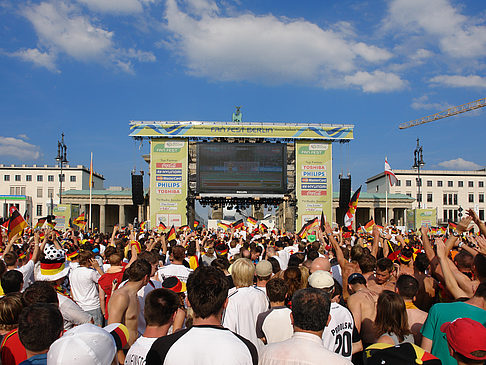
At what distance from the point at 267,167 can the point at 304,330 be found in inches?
1517

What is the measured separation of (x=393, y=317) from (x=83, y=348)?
279 cm

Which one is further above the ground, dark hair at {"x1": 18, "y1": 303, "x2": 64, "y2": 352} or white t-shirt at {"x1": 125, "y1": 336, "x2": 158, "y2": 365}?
dark hair at {"x1": 18, "y1": 303, "x2": 64, "y2": 352}

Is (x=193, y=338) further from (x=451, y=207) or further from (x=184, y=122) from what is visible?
(x=451, y=207)

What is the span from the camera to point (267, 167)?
41375 mm

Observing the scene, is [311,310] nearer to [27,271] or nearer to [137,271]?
[137,271]

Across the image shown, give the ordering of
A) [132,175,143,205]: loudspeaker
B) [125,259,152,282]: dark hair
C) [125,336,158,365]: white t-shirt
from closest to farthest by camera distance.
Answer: [125,336,158,365]: white t-shirt → [125,259,152,282]: dark hair → [132,175,143,205]: loudspeaker

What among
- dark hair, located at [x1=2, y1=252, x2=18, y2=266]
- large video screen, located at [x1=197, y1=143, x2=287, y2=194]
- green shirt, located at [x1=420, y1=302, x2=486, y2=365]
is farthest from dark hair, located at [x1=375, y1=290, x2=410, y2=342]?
large video screen, located at [x1=197, y1=143, x2=287, y2=194]

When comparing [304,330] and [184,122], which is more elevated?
[184,122]

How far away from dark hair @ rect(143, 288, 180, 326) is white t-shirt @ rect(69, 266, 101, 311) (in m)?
3.54

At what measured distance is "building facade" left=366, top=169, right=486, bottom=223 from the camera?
301 ft

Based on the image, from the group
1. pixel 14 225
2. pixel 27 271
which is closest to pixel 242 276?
pixel 27 271

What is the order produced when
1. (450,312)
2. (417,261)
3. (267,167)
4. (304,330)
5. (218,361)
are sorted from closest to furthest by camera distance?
1. (218,361)
2. (304,330)
3. (450,312)
4. (417,261)
5. (267,167)

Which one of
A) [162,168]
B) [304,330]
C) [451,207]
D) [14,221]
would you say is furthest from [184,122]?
[451,207]

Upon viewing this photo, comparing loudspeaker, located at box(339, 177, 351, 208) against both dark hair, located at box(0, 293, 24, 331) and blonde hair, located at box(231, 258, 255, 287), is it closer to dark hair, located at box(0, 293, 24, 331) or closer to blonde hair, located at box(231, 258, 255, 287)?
blonde hair, located at box(231, 258, 255, 287)
